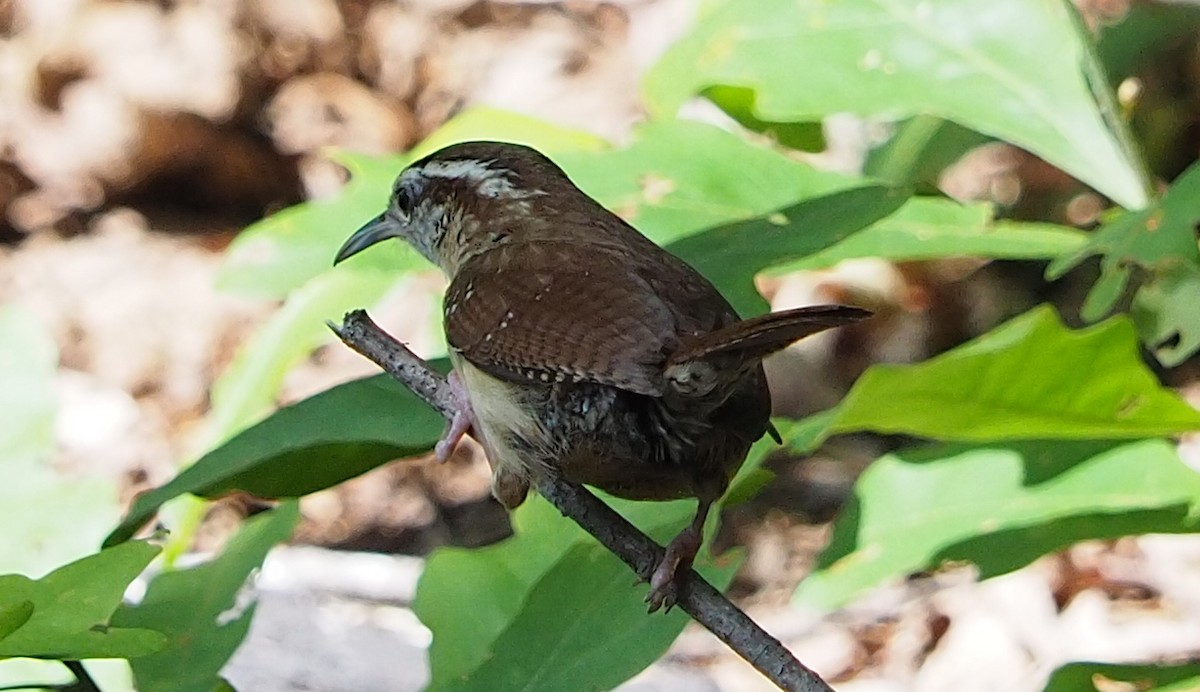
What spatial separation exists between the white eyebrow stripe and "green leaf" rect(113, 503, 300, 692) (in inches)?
24.5

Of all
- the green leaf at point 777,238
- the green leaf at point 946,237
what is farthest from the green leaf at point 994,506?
the green leaf at point 777,238

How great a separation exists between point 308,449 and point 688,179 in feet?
3.57

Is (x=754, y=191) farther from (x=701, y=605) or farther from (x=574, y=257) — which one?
(x=701, y=605)

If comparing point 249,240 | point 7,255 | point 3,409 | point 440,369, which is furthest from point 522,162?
point 7,255

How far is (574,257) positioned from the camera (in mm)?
1847

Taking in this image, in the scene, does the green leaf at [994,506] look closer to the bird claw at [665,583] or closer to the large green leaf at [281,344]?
the bird claw at [665,583]

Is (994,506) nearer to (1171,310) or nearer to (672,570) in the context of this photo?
(1171,310)

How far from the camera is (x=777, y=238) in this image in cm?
210

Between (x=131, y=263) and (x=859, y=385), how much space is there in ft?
11.4

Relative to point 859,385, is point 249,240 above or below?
above

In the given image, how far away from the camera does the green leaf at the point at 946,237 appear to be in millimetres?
2547

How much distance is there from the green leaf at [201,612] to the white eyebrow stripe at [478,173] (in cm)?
62

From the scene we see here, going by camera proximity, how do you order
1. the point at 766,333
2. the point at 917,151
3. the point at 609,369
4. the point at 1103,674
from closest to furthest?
the point at 766,333 < the point at 609,369 < the point at 1103,674 < the point at 917,151

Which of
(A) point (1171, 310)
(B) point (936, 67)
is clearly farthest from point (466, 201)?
(A) point (1171, 310)
